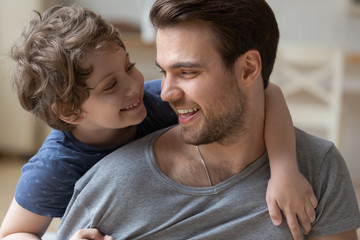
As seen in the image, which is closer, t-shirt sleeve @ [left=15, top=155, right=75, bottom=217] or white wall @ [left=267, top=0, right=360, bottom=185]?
t-shirt sleeve @ [left=15, top=155, right=75, bottom=217]

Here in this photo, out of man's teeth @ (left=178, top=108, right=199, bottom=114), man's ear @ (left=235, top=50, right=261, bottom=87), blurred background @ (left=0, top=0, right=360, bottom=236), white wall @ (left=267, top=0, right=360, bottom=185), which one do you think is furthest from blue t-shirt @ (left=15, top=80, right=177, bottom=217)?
white wall @ (left=267, top=0, right=360, bottom=185)

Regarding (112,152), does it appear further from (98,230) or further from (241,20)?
(241,20)

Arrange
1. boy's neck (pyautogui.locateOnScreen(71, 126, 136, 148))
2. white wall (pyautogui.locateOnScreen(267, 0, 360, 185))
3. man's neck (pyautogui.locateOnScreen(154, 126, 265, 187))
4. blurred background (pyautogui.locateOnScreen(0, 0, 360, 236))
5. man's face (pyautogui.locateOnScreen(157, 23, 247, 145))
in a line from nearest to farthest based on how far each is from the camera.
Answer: man's face (pyautogui.locateOnScreen(157, 23, 247, 145)) → man's neck (pyautogui.locateOnScreen(154, 126, 265, 187)) → boy's neck (pyautogui.locateOnScreen(71, 126, 136, 148)) → blurred background (pyautogui.locateOnScreen(0, 0, 360, 236)) → white wall (pyautogui.locateOnScreen(267, 0, 360, 185))

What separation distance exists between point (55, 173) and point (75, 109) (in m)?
0.19

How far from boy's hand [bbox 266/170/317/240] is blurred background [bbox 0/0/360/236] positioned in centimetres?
264

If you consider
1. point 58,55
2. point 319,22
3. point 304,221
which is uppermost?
point 58,55

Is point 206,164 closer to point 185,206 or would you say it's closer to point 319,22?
point 185,206

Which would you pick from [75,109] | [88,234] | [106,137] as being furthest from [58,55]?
[88,234]

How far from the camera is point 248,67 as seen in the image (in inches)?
58.1

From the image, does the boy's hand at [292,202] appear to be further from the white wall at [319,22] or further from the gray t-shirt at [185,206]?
the white wall at [319,22]

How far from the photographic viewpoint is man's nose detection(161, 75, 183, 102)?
4.56ft

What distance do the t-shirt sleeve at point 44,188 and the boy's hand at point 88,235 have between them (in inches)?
6.7

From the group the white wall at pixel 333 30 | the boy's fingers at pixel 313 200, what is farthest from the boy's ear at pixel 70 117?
the white wall at pixel 333 30

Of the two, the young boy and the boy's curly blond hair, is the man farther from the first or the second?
the boy's curly blond hair
